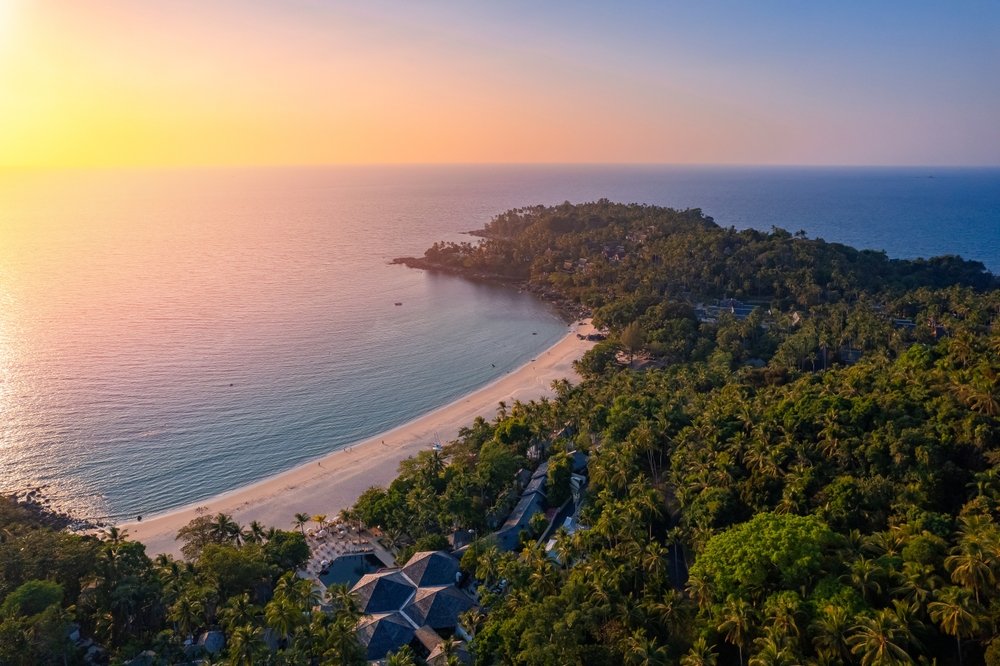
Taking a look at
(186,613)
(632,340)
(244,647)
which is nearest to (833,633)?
(244,647)

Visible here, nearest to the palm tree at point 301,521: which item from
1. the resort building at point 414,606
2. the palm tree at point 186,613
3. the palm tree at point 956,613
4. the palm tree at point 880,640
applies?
the resort building at point 414,606

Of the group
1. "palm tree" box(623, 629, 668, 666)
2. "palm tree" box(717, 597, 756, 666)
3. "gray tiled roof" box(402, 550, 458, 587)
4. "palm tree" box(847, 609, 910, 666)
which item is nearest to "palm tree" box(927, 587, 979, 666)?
"palm tree" box(847, 609, 910, 666)

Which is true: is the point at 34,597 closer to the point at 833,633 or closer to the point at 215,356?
the point at 833,633

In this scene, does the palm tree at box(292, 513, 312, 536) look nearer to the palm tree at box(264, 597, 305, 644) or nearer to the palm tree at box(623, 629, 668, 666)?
the palm tree at box(264, 597, 305, 644)

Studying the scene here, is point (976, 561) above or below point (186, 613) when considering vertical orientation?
above

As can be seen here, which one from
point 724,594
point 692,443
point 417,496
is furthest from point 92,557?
point 692,443

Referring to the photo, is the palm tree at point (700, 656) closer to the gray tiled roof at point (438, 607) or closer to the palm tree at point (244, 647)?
the gray tiled roof at point (438, 607)
